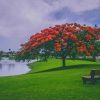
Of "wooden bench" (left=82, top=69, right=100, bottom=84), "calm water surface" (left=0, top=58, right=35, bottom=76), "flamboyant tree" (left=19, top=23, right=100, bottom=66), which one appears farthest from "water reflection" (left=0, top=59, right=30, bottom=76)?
"wooden bench" (left=82, top=69, right=100, bottom=84)

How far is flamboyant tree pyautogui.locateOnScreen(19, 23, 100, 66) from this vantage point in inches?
1921

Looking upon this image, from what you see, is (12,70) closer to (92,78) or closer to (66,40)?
(66,40)

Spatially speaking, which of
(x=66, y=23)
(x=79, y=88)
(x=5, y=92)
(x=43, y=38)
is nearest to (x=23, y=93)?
(x=5, y=92)

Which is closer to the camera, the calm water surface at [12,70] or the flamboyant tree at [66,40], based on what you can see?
the flamboyant tree at [66,40]

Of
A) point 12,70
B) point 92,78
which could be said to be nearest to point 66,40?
point 92,78

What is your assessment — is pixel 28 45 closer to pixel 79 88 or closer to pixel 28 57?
pixel 28 57

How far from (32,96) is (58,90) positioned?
2.98 metres

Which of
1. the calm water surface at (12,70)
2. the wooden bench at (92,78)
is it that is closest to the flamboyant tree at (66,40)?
the calm water surface at (12,70)

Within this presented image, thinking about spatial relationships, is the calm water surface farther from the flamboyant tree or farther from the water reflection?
the flamboyant tree

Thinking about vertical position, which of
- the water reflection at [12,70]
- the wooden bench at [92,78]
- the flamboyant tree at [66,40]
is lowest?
the wooden bench at [92,78]

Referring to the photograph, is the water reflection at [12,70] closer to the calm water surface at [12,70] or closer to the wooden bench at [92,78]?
the calm water surface at [12,70]

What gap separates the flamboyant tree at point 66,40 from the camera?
48.8 meters

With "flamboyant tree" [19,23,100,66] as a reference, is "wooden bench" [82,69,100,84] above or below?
below

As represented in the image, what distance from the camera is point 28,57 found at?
170ft
